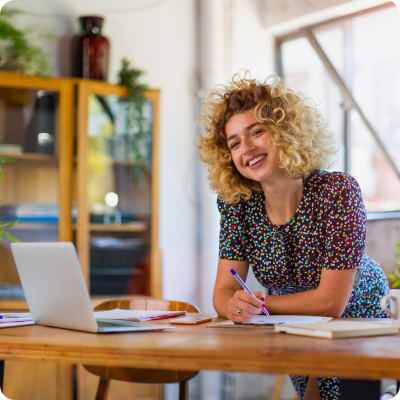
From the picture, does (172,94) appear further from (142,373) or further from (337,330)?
(337,330)

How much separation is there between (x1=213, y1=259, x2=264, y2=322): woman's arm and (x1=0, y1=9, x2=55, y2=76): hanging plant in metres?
1.97

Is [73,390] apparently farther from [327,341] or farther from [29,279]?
[327,341]

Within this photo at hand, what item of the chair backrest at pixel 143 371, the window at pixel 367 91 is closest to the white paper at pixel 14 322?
the chair backrest at pixel 143 371

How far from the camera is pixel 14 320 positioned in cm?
129

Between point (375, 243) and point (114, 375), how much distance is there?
2028 mm

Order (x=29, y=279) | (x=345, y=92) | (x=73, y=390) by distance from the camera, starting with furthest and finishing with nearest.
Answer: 1. (x=345, y=92)
2. (x=73, y=390)
3. (x=29, y=279)

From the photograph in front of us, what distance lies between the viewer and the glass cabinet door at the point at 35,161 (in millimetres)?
2977

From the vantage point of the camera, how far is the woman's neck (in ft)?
5.35

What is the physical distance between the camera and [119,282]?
319cm

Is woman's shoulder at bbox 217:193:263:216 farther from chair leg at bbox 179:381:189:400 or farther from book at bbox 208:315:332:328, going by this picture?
chair leg at bbox 179:381:189:400

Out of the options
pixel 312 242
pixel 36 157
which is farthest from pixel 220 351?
pixel 36 157

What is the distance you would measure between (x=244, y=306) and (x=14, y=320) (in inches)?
23.9

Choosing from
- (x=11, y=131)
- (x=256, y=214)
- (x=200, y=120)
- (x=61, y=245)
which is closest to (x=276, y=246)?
(x=256, y=214)

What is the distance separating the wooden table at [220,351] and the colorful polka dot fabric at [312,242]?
18.2 inches
